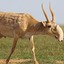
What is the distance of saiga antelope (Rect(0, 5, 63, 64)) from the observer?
12812 millimetres

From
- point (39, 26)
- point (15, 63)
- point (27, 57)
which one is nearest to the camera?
point (39, 26)

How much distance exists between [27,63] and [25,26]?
1.71 metres

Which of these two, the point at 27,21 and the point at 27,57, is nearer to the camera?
the point at 27,21

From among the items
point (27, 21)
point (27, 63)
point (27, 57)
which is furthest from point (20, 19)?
point (27, 57)

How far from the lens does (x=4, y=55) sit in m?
16.7

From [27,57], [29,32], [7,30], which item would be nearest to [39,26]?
[29,32]

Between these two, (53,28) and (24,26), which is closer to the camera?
(53,28)

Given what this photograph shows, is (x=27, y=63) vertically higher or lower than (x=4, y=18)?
lower

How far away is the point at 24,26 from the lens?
13266 millimetres

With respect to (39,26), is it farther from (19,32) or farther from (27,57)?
(27,57)

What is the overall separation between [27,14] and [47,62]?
2254mm

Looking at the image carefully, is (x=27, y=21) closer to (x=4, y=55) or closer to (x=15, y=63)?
(x=15, y=63)

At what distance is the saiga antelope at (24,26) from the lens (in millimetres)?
12812

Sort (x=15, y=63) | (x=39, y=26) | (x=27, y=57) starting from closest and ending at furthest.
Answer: (x=39, y=26) < (x=15, y=63) < (x=27, y=57)
